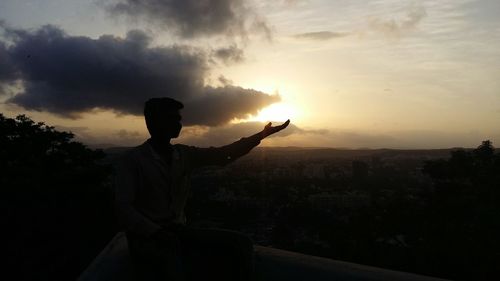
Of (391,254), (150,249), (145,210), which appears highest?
(145,210)

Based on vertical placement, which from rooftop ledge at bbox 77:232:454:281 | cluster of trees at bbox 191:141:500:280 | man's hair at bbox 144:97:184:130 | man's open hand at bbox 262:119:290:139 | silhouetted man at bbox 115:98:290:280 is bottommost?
cluster of trees at bbox 191:141:500:280

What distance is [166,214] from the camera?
340 cm

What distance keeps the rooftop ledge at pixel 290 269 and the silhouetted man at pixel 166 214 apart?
38 cm

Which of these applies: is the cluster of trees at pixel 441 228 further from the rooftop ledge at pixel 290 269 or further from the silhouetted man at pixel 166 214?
the silhouetted man at pixel 166 214

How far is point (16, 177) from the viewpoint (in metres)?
21.9

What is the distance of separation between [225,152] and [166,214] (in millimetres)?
717

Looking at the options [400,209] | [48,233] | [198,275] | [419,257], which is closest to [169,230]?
[198,275]

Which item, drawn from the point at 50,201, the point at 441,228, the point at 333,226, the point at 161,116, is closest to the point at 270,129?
the point at 161,116

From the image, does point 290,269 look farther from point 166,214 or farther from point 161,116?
point 161,116

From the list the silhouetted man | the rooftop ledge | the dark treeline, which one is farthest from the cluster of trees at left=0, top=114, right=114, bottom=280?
the silhouetted man

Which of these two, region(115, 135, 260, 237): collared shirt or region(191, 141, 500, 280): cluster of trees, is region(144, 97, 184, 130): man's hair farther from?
region(191, 141, 500, 280): cluster of trees

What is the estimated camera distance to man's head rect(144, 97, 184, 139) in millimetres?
3402

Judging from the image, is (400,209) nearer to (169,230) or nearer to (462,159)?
(462,159)

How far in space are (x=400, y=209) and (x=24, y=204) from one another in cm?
1235
